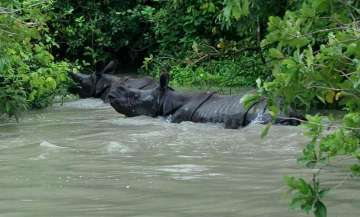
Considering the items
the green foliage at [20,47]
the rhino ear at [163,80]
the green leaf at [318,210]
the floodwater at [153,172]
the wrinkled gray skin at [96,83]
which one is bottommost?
the wrinkled gray skin at [96,83]

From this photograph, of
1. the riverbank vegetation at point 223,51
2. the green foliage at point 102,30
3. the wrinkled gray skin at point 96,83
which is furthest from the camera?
the green foliage at point 102,30

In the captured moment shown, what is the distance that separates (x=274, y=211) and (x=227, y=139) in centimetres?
414

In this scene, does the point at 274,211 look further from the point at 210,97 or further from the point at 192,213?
the point at 210,97

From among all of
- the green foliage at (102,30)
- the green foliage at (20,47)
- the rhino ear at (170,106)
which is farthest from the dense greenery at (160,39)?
the green foliage at (20,47)

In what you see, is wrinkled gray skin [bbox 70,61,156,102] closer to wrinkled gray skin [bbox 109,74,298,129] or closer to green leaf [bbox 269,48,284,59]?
wrinkled gray skin [bbox 109,74,298,129]

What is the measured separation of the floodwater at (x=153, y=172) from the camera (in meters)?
5.27

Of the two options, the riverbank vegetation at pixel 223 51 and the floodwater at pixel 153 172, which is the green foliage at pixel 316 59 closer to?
the riverbank vegetation at pixel 223 51

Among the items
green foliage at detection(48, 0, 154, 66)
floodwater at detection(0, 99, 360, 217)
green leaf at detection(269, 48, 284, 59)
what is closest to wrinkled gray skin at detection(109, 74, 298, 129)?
floodwater at detection(0, 99, 360, 217)

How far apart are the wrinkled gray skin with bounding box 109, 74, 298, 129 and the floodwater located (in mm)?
303

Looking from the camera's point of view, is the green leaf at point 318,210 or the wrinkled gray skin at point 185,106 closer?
the green leaf at point 318,210

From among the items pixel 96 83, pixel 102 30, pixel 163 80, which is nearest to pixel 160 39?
pixel 102 30

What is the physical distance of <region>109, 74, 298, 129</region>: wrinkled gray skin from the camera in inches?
416

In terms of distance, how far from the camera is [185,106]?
11812 mm

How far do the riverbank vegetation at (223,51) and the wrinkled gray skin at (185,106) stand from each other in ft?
2.05
